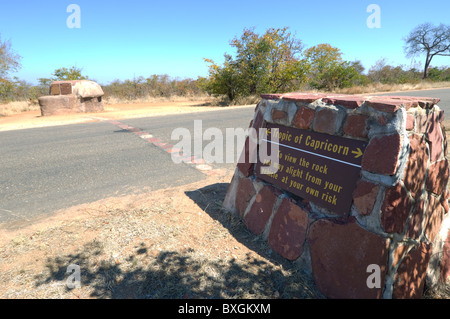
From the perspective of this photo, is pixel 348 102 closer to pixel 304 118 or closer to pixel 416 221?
pixel 304 118

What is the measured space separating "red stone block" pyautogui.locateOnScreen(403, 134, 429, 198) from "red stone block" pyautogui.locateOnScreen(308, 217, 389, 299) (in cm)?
43

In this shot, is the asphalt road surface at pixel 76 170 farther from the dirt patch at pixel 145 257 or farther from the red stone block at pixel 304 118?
the red stone block at pixel 304 118

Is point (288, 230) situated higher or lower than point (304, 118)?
lower

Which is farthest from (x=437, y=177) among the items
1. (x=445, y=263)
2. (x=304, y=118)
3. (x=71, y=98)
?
(x=71, y=98)

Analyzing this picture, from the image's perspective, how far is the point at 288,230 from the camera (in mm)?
2520

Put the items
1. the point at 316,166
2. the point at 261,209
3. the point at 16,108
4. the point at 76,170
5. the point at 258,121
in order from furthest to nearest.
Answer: the point at 16,108 → the point at 76,170 → the point at 258,121 → the point at 261,209 → the point at 316,166

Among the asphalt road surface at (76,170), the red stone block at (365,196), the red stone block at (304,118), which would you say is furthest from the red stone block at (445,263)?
the asphalt road surface at (76,170)

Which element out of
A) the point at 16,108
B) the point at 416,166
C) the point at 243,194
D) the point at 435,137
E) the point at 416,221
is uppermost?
the point at 16,108

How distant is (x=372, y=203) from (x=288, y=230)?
82 centimetres

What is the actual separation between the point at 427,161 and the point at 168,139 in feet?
20.2

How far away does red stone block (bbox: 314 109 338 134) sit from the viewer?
227 centimetres

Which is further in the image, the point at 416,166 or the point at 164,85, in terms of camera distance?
Result: the point at 164,85

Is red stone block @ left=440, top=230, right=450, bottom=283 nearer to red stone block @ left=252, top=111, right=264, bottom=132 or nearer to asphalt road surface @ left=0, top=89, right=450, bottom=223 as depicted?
red stone block @ left=252, top=111, right=264, bottom=132
